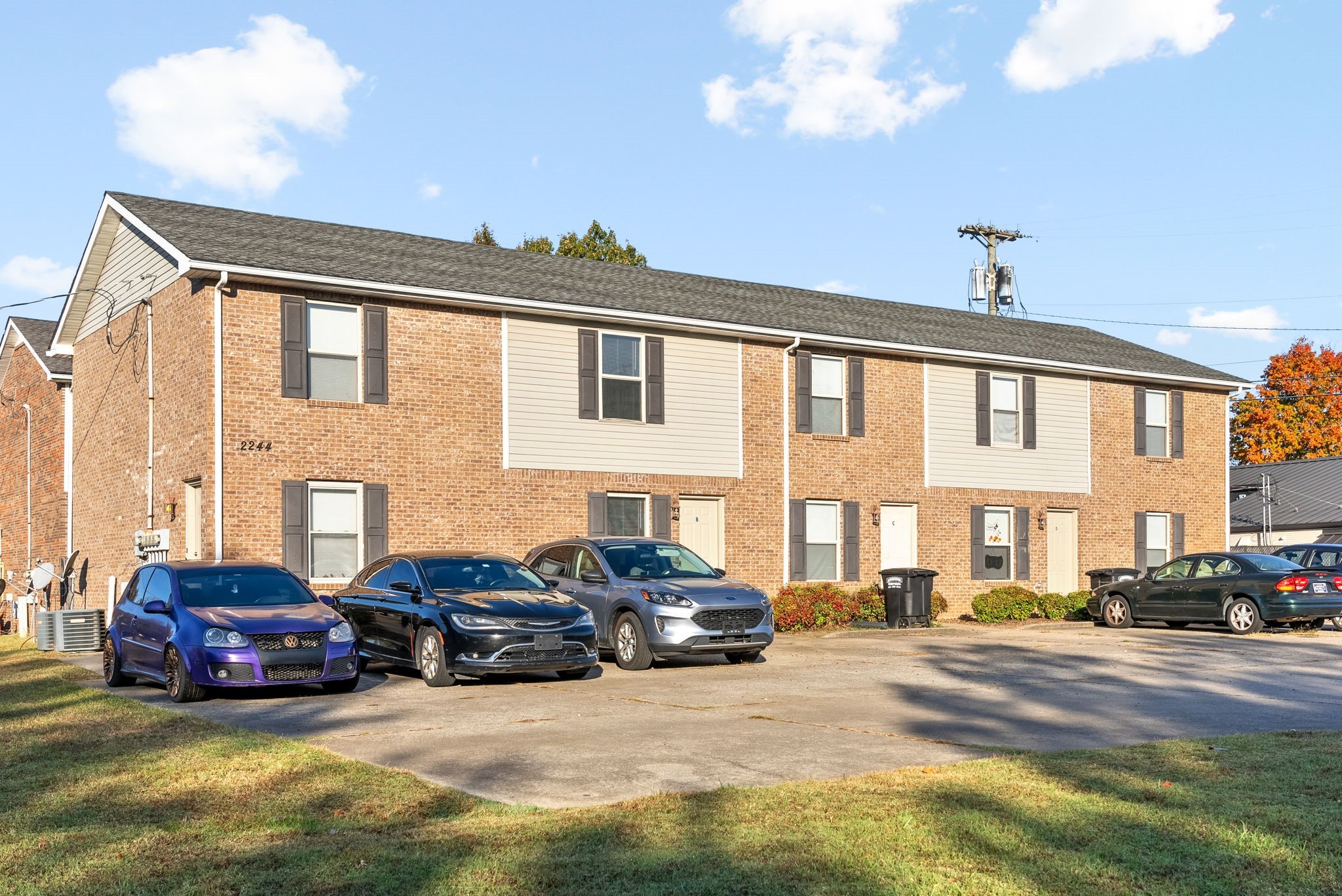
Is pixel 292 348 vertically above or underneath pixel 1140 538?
above

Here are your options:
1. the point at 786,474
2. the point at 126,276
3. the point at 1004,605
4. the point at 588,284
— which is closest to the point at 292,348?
the point at 126,276

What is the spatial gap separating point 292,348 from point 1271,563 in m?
16.6

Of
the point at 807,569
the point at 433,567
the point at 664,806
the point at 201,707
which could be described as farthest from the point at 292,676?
the point at 807,569

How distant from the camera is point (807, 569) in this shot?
86.8 ft

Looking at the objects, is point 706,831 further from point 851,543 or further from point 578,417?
point 851,543

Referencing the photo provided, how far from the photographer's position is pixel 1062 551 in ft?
100

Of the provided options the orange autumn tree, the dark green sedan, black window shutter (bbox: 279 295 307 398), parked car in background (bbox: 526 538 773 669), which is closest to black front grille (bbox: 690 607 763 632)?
parked car in background (bbox: 526 538 773 669)

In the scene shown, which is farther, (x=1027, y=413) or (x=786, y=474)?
(x=1027, y=413)

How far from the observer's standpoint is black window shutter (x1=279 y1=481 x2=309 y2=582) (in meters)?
20.2

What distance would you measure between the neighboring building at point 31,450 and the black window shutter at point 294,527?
32.1 feet

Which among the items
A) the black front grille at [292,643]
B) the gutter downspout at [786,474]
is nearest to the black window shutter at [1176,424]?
the gutter downspout at [786,474]

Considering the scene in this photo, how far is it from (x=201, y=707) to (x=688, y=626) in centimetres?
585

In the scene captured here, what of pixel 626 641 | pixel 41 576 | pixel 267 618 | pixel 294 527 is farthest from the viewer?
pixel 41 576

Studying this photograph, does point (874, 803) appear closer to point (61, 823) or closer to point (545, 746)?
point (545, 746)
